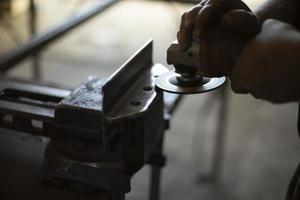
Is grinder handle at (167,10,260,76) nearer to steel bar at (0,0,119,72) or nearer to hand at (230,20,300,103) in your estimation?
hand at (230,20,300,103)

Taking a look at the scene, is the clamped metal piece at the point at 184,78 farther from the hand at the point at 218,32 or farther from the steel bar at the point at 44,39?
the steel bar at the point at 44,39

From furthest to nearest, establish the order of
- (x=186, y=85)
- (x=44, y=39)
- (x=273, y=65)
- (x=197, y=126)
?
(x=197, y=126) → (x=44, y=39) → (x=186, y=85) → (x=273, y=65)

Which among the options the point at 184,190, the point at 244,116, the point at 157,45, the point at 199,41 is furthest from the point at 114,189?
the point at 157,45

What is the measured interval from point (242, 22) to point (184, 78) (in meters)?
0.13

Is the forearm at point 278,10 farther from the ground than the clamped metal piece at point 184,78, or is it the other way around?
the forearm at point 278,10

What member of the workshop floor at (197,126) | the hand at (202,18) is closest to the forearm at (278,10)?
the hand at (202,18)

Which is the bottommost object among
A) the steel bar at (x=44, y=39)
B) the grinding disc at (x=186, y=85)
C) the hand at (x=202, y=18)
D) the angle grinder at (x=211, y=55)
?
the steel bar at (x=44, y=39)

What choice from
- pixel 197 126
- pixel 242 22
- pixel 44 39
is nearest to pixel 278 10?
pixel 242 22

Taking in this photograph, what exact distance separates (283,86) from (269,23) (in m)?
0.08

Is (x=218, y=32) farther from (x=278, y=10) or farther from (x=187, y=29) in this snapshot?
(x=278, y=10)

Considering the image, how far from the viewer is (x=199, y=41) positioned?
0.58m

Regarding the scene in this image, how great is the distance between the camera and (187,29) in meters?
0.59

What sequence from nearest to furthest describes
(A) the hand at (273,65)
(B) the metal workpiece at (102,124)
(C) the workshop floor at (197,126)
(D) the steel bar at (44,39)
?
(A) the hand at (273,65), (B) the metal workpiece at (102,124), (D) the steel bar at (44,39), (C) the workshop floor at (197,126)

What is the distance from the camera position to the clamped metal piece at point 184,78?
2.04 feet
